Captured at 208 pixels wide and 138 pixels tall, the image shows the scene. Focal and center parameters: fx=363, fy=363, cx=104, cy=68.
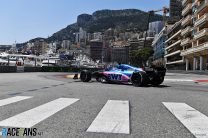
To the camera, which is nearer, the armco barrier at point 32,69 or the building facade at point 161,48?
the armco barrier at point 32,69

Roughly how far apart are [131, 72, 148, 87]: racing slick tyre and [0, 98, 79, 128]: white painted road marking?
916cm

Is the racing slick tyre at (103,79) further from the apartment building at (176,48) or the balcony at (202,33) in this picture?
the apartment building at (176,48)

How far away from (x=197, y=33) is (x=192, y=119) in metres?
66.4

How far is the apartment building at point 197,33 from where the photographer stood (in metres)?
66.5

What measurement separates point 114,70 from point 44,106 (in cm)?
1225

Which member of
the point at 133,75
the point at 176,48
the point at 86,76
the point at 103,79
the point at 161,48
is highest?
the point at 161,48

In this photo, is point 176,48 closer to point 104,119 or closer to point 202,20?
point 202,20

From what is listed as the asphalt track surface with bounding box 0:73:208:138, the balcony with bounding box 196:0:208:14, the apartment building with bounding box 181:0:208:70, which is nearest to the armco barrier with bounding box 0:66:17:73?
the asphalt track surface with bounding box 0:73:208:138

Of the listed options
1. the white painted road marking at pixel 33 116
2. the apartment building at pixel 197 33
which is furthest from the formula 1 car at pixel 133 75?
the apartment building at pixel 197 33

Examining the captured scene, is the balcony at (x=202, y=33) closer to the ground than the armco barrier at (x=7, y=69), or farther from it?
farther from it

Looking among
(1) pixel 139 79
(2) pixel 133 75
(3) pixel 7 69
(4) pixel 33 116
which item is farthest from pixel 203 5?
(4) pixel 33 116

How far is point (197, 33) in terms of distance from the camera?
71250 millimetres

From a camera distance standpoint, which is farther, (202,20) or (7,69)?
(202,20)

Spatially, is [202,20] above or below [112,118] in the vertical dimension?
above
